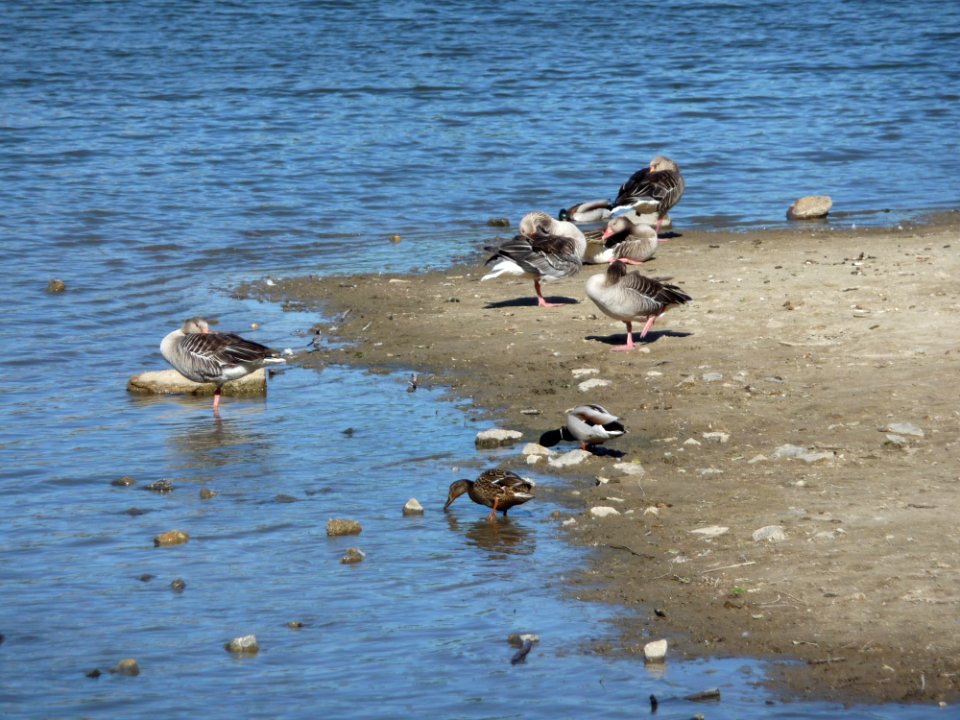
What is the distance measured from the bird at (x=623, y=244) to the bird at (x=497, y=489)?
8.31 m

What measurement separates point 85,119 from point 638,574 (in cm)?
2525

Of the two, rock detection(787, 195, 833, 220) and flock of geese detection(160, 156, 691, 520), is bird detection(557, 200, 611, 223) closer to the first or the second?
flock of geese detection(160, 156, 691, 520)

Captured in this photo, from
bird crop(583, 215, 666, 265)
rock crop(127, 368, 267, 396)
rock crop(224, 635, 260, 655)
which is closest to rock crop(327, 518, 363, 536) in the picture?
rock crop(224, 635, 260, 655)

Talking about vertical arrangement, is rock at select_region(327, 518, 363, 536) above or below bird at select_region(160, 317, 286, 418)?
above

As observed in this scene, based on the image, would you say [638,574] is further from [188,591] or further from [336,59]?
[336,59]

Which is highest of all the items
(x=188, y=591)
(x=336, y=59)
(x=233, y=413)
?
(x=188, y=591)

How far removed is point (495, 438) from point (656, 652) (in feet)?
13.2

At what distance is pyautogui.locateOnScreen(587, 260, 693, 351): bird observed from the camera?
1392 cm

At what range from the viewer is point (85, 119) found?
3116cm

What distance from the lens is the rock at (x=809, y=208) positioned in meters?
21.1

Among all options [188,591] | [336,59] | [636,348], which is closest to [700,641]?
[188,591]

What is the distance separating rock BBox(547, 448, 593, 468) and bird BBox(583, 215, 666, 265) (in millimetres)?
7162

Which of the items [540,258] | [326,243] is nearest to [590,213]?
[326,243]

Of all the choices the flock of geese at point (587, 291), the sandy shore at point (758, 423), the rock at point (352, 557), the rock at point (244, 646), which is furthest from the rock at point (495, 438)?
the rock at point (244, 646)
